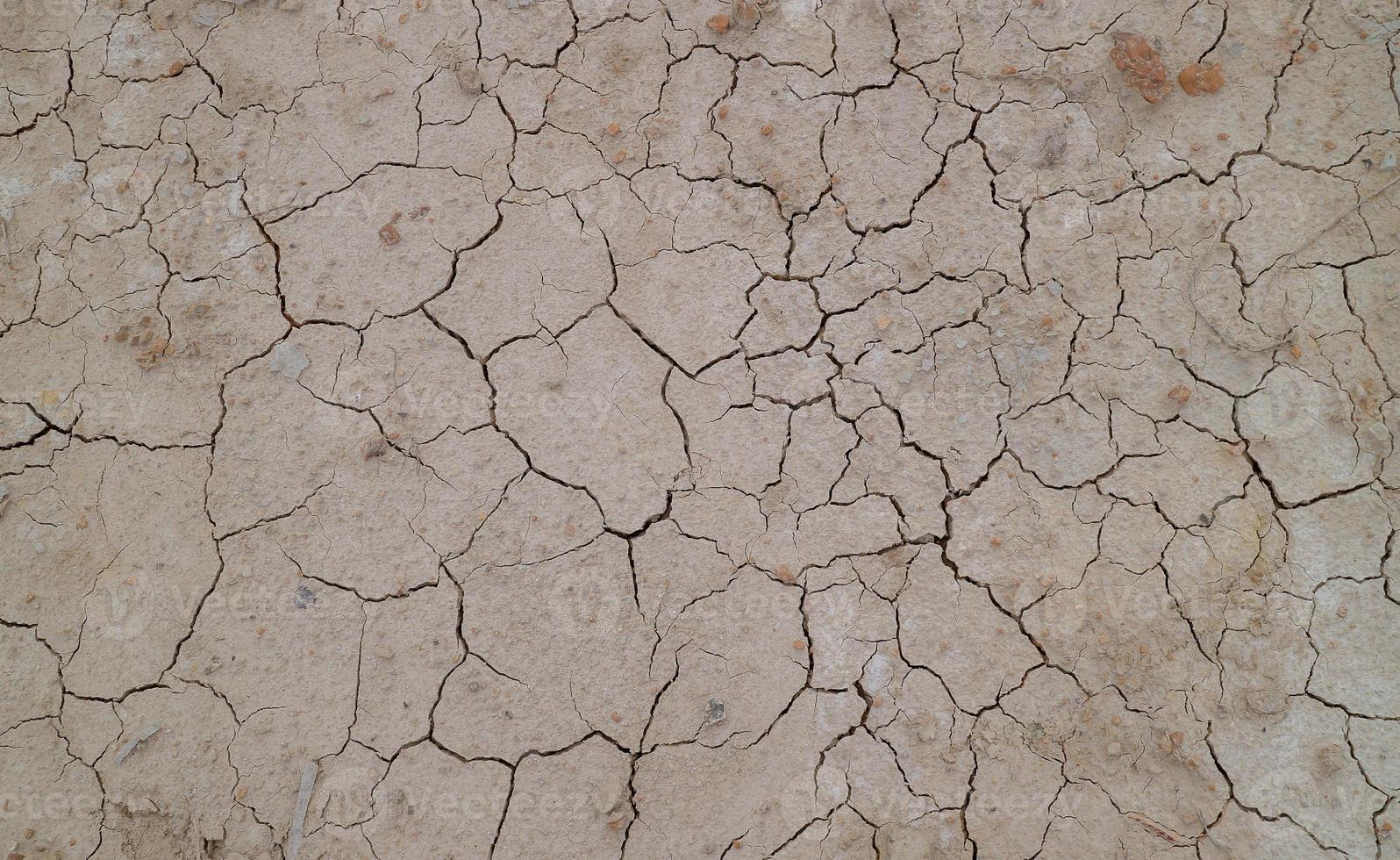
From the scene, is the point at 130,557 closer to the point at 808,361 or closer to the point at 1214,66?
the point at 808,361

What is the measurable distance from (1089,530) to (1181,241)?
980mm

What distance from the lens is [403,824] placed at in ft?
7.89

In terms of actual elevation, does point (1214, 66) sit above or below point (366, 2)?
below

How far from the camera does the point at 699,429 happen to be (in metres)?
2.62

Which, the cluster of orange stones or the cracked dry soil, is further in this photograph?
the cluster of orange stones

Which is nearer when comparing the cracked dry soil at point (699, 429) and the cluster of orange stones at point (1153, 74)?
the cracked dry soil at point (699, 429)

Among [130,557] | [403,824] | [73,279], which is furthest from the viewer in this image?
[73,279]

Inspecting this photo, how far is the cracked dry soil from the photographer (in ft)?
7.93

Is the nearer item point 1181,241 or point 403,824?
point 403,824

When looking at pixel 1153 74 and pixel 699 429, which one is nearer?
pixel 699 429

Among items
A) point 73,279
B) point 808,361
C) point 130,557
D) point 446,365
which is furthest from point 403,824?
point 73,279

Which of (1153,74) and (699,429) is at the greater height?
(1153,74)

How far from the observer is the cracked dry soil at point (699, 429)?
7.93 feet

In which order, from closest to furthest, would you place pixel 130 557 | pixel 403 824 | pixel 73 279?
pixel 403 824
pixel 130 557
pixel 73 279
